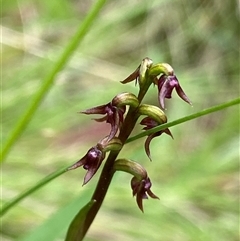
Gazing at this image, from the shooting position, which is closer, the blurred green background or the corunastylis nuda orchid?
the corunastylis nuda orchid

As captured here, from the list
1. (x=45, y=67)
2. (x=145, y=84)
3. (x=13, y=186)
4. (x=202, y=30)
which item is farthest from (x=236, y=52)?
(x=145, y=84)

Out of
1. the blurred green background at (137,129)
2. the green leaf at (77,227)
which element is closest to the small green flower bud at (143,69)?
the green leaf at (77,227)

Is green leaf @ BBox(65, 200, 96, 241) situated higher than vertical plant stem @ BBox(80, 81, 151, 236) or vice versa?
vertical plant stem @ BBox(80, 81, 151, 236)

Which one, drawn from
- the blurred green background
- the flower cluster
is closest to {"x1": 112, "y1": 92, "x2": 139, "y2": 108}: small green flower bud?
the flower cluster

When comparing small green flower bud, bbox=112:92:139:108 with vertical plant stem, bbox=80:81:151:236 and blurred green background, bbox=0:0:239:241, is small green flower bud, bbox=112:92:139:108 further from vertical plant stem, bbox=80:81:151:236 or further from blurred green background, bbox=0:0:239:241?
blurred green background, bbox=0:0:239:241

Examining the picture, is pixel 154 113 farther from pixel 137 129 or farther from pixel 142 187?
pixel 137 129

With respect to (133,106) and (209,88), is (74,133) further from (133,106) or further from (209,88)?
(133,106)

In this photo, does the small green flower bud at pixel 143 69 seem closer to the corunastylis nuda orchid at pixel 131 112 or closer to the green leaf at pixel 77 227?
the corunastylis nuda orchid at pixel 131 112
